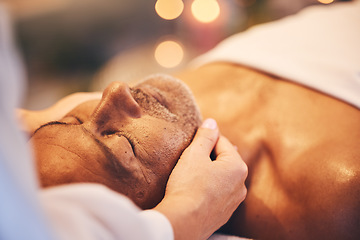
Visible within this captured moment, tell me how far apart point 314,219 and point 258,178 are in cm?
19

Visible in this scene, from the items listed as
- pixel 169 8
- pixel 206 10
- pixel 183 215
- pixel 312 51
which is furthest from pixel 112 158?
pixel 169 8

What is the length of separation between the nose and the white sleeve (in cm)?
28

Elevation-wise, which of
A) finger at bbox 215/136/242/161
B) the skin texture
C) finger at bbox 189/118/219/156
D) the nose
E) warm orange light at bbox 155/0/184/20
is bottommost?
the skin texture

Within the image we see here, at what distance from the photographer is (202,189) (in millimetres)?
642

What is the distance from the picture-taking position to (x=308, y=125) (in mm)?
950

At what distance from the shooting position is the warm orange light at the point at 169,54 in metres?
2.33

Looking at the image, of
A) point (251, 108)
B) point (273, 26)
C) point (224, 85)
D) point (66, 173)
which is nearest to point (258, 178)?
point (251, 108)

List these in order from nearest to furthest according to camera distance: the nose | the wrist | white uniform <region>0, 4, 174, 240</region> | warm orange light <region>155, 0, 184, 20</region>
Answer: white uniform <region>0, 4, 174, 240</region>, the wrist, the nose, warm orange light <region>155, 0, 184, 20</region>

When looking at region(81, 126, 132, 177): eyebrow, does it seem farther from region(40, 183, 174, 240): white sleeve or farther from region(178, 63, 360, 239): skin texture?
Answer: region(178, 63, 360, 239): skin texture

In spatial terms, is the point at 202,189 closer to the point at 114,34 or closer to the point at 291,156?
the point at 291,156

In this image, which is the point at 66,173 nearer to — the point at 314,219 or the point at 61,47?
the point at 314,219

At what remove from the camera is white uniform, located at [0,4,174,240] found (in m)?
0.35

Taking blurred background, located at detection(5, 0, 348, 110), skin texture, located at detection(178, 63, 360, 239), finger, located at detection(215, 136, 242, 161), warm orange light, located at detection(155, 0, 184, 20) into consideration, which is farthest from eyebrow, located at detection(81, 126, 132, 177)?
warm orange light, located at detection(155, 0, 184, 20)

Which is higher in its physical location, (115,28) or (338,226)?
(115,28)
